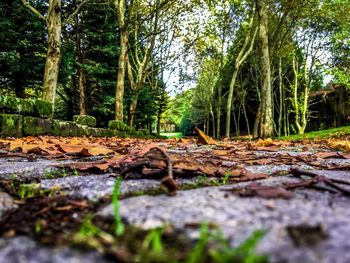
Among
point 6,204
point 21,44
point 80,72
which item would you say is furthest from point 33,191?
point 80,72

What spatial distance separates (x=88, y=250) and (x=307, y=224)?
1.16 feet

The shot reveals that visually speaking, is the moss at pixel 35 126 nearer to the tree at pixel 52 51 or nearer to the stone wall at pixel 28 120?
the stone wall at pixel 28 120

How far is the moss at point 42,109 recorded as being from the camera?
5657 millimetres

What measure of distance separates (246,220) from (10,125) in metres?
5.05

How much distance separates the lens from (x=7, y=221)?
0.62 m

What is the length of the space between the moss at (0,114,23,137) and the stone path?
4.41 metres

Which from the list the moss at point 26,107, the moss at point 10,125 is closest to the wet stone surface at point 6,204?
the moss at point 10,125

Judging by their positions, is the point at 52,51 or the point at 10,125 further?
the point at 52,51

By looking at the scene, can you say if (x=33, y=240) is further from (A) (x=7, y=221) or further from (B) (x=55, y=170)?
(B) (x=55, y=170)

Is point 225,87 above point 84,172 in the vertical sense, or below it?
above

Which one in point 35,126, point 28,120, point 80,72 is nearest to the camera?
point 28,120

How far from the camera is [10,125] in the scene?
4820 mm

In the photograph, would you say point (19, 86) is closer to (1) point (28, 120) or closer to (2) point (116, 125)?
(2) point (116, 125)

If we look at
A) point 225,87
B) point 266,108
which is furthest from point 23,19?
point 225,87
